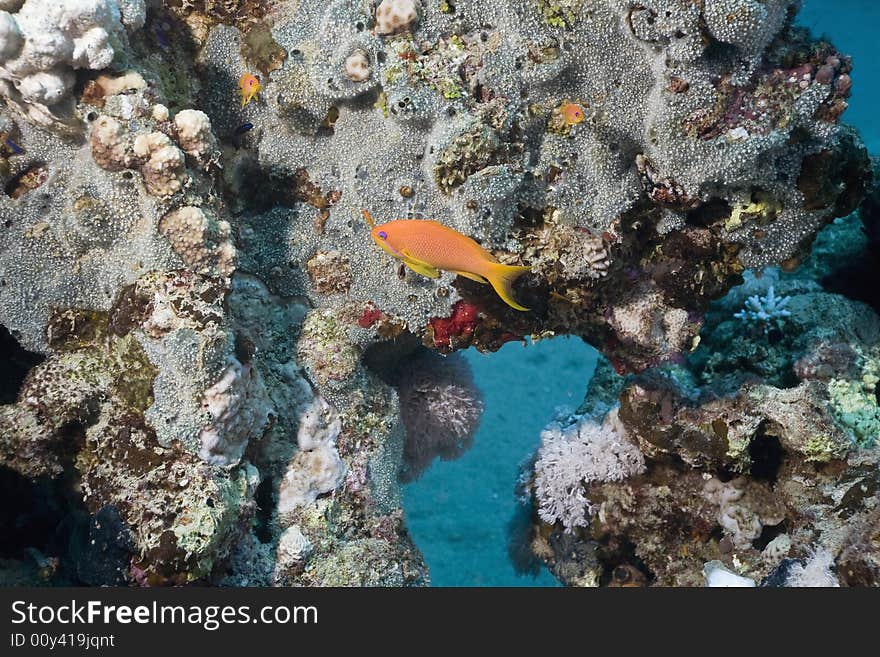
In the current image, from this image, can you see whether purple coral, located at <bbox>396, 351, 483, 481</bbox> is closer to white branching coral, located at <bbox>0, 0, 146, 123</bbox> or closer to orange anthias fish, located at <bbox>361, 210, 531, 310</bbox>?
orange anthias fish, located at <bbox>361, 210, 531, 310</bbox>

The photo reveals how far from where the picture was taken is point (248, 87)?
143 inches

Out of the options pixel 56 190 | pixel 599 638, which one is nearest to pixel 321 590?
pixel 599 638

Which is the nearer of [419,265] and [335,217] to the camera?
[419,265]

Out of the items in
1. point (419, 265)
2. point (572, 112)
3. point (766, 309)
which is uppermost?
point (572, 112)

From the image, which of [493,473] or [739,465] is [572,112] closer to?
[739,465]

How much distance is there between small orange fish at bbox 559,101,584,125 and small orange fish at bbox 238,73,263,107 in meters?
1.71

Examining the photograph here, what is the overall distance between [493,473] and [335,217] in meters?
7.42

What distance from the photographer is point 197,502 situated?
295cm

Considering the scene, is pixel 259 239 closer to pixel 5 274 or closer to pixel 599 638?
pixel 5 274

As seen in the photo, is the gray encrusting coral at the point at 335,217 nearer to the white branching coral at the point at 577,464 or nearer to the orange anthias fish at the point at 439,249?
the white branching coral at the point at 577,464

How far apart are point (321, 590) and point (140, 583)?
836 mm

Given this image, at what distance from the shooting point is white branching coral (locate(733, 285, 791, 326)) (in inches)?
191

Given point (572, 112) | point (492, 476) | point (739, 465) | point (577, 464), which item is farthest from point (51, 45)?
point (492, 476)

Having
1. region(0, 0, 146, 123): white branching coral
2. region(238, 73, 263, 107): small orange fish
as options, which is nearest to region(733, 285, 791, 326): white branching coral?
region(238, 73, 263, 107): small orange fish
